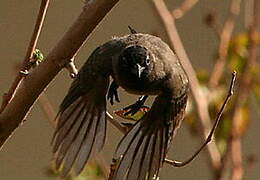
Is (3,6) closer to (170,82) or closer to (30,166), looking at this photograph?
(30,166)

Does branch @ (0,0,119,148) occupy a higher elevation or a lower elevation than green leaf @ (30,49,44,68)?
lower

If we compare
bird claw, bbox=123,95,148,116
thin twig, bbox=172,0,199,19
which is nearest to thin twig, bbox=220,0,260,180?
thin twig, bbox=172,0,199,19

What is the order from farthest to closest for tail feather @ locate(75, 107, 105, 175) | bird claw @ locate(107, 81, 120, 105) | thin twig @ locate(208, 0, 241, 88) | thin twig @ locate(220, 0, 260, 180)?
thin twig @ locate(208, 0, 241, 88) → thin twig @ locate(220, 0, 260, 180) → bird claw @ locate(107, 81, 120, 105) → tail feather @ locate(75, 107, 105, 175)

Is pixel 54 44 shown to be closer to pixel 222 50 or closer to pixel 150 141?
pixel 222 50

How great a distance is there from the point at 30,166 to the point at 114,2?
2.41 m

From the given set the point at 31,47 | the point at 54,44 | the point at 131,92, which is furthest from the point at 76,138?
the point at 54,44

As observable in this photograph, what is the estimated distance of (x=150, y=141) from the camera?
133 cm

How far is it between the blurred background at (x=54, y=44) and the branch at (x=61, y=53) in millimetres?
2022

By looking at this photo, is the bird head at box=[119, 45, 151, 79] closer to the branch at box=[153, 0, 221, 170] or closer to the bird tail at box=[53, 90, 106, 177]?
the bird tail at box=[53, 90, 106, 177]

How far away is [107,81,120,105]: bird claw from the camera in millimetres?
1354

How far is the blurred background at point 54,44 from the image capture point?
3.47 metres

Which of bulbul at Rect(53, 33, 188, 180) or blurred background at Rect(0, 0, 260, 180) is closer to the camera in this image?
bulbul at Rect(53, 33, 188, 180)

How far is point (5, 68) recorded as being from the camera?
350 centimetres

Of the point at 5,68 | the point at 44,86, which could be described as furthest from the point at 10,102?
the point at 5,68
